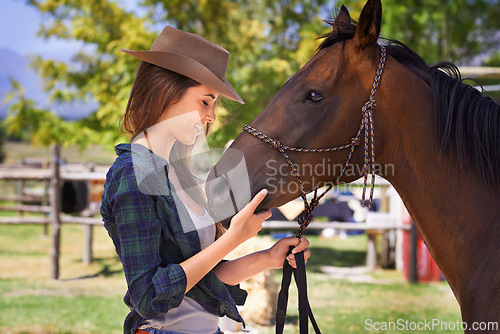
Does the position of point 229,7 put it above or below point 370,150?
above

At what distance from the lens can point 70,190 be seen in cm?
909

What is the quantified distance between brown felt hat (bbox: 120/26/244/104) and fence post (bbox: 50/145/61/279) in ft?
21.5

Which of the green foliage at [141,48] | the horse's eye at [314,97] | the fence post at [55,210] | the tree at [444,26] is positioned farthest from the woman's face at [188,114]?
the tree at [444,26]

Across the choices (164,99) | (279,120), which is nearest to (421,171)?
(279,120)

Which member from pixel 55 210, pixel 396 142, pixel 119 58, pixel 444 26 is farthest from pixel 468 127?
pixel 444 26

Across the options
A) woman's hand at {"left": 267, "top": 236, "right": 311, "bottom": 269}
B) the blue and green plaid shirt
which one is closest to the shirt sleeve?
the blue and green plaid shirt

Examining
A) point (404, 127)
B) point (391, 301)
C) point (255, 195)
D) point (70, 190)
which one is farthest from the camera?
point (70, 190)

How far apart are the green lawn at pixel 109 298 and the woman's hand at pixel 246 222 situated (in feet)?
11.8

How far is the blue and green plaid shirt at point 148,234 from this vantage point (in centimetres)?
121

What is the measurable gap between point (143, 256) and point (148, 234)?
0.20 feet

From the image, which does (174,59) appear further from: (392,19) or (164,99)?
(392,19)

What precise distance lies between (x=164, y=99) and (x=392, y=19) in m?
12.7

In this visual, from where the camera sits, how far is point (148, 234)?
1.22 metres

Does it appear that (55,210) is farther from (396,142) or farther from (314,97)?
(396,142)
